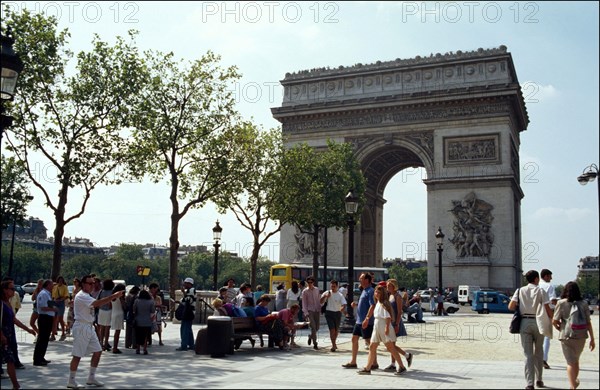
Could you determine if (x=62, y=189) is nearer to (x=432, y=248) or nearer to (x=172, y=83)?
(x=172, y=83)

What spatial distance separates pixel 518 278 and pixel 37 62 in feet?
140

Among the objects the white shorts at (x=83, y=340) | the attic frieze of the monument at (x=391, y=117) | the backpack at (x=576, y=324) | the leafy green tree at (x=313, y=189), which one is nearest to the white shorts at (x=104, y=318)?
the white shorts at (x=83, y=340)

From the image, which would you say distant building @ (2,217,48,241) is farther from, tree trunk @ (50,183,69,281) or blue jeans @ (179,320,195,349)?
blue jeans @ (179,320,195,349)

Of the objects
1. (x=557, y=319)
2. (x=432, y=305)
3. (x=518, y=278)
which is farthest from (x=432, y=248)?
(x=557, y=319)

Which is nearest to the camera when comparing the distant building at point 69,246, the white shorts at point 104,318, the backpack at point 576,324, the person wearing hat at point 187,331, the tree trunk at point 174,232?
the backpack at point 576,324

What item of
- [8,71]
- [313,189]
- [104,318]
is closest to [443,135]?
[313,189]

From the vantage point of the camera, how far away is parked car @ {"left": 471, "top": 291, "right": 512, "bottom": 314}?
44.5 meters

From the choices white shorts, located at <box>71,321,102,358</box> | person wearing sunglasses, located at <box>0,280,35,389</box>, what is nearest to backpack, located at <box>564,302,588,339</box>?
white shorts, located at <box>71,321,102,358</box>

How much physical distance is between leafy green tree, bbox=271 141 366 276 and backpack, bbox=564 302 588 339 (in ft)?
93.7

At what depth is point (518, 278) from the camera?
53250 millimetres

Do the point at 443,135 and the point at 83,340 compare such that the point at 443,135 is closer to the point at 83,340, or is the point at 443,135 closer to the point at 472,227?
the point at 472,227

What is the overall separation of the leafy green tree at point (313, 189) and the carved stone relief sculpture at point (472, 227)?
8.78 meters

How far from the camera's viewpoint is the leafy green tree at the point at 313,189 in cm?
3928

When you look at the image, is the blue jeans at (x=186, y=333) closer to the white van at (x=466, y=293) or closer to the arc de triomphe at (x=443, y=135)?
the white van at (x=466, y=293)
